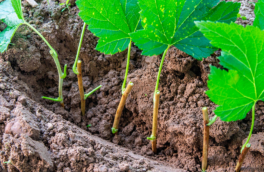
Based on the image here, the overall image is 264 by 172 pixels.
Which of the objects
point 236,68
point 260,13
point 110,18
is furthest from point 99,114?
point 260,13

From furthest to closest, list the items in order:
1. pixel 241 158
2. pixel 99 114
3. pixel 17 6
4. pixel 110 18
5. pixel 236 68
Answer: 1. pixel 99 114
2. pixel 17 6
3. pixel 110 18
4. pixel 241 158
5. pixel 236 68

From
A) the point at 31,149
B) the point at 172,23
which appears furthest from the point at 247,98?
the point at 31,149

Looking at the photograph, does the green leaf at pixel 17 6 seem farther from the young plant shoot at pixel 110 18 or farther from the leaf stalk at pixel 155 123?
the leaf stalk at pixel 155 123

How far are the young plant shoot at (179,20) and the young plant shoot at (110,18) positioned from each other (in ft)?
0.46

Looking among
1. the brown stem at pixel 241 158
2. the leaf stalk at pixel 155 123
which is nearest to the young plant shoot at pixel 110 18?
the leaf stalk at pixel 155 123

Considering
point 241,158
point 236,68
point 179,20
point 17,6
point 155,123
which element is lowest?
point 241,158

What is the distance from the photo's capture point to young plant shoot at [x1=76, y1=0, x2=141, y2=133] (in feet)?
3.15

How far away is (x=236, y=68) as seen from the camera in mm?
757

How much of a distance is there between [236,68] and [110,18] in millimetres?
531

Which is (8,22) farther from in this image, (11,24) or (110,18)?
(110,18)

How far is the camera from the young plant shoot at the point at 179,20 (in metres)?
0.86

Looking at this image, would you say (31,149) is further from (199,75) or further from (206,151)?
(199,75)

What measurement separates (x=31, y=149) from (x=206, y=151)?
2.12 feet

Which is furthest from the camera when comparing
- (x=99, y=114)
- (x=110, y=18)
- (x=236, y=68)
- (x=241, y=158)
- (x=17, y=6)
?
(x=99, y=114)
